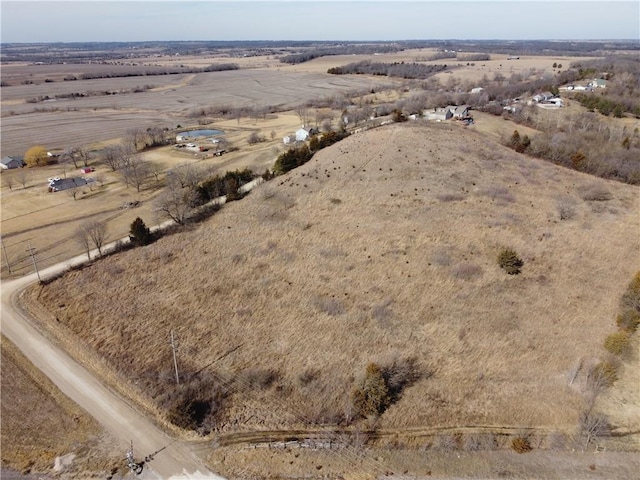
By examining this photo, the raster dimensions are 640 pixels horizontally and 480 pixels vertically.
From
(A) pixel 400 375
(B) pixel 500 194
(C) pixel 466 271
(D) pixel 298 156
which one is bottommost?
(A) pixel 400 375

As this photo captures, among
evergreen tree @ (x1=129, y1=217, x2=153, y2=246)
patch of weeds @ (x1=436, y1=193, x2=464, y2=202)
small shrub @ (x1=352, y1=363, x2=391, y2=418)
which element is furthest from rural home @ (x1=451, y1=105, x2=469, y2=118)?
small shrub @ (x1=352, y1=363, x2=391, y2=418)

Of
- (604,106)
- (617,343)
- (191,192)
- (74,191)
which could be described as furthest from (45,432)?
(604,106)

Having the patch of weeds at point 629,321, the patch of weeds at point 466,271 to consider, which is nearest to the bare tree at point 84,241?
the patch of weeds at point 466,271

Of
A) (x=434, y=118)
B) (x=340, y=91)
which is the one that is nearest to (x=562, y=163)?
(x=434, y=118)

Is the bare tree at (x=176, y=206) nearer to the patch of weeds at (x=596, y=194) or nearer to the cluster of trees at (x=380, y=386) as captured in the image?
the cluster of trees at (x=380, y=386)

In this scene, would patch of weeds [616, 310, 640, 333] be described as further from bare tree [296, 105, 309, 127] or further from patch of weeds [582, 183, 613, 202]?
bare tree [296, 105, 309, 127]

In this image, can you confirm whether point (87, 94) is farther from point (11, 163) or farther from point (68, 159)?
point (68, 159)
